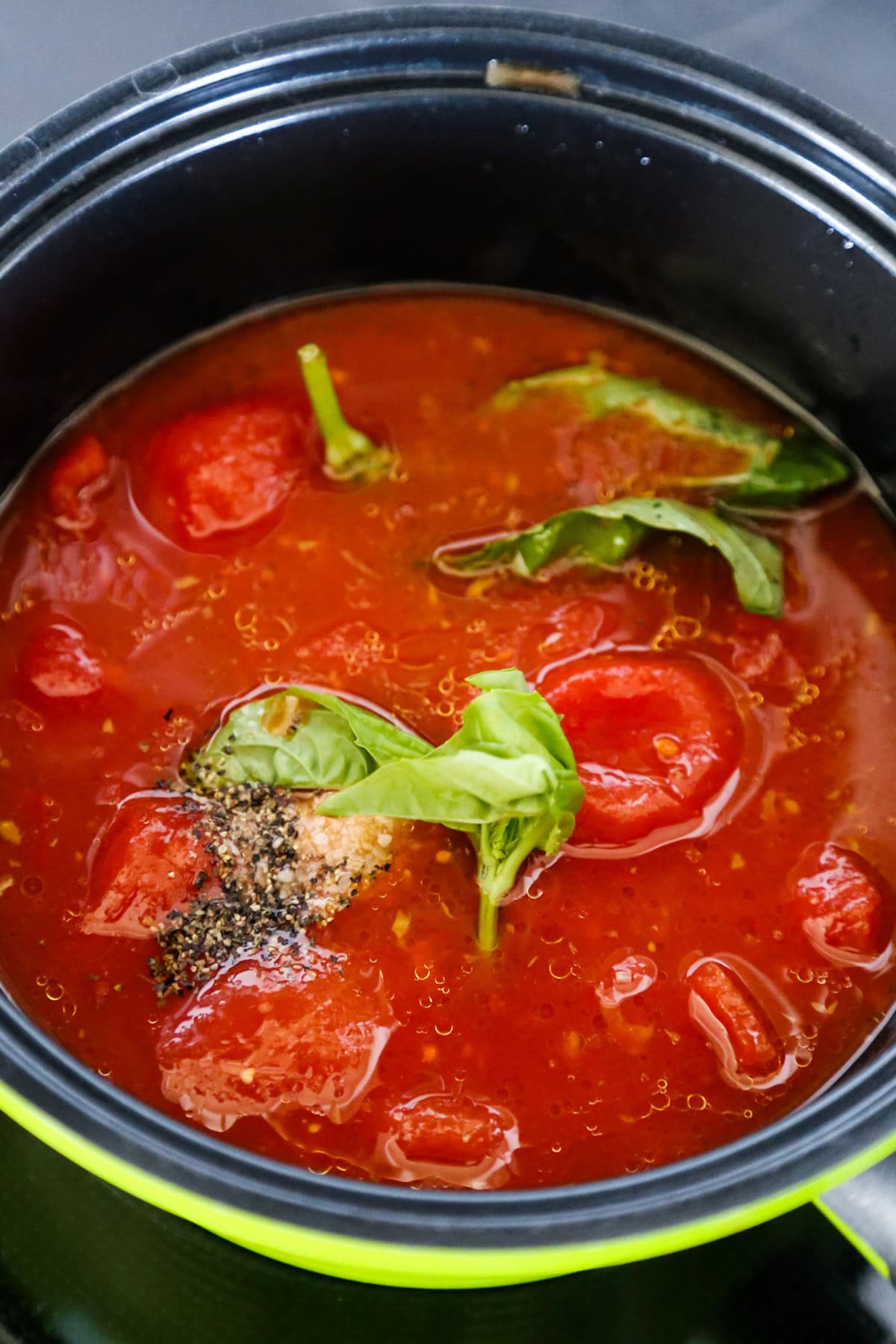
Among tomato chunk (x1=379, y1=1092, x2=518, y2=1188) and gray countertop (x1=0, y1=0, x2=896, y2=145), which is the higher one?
gray countertop (x1=0, y1=0, x2=896, y2=145)

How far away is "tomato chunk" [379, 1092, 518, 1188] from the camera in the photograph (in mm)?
1727

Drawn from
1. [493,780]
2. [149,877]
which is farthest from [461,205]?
[149,877]

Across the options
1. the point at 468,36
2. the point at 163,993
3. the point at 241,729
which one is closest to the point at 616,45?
the point at 468,36

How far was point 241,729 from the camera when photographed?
191cm

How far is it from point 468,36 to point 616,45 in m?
0.23

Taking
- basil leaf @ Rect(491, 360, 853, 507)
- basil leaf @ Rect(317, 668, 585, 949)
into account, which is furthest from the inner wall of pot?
basil leaf @ Rect(317, 668, 585, 949)

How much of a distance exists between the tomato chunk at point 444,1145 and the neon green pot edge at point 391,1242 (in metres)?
0.39

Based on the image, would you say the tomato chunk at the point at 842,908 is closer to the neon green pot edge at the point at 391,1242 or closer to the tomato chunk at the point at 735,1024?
the tomato chunk at the point at 735,1024

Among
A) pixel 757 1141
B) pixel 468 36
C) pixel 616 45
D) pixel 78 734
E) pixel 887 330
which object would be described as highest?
pixel 468 36

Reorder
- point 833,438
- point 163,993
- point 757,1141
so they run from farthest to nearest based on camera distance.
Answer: point 833,438
point 163,993
point 757,1141

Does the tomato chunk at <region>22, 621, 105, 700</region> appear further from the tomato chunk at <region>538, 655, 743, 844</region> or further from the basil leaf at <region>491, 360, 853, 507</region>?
the basil leaf at <region>491, 360, 853, 507</region>

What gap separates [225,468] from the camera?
2139mm

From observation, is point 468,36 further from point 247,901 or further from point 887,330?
point 247,901

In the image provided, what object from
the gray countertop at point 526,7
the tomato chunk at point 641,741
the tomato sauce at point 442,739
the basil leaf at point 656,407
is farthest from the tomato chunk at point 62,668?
the gray countertop at point 526,7
